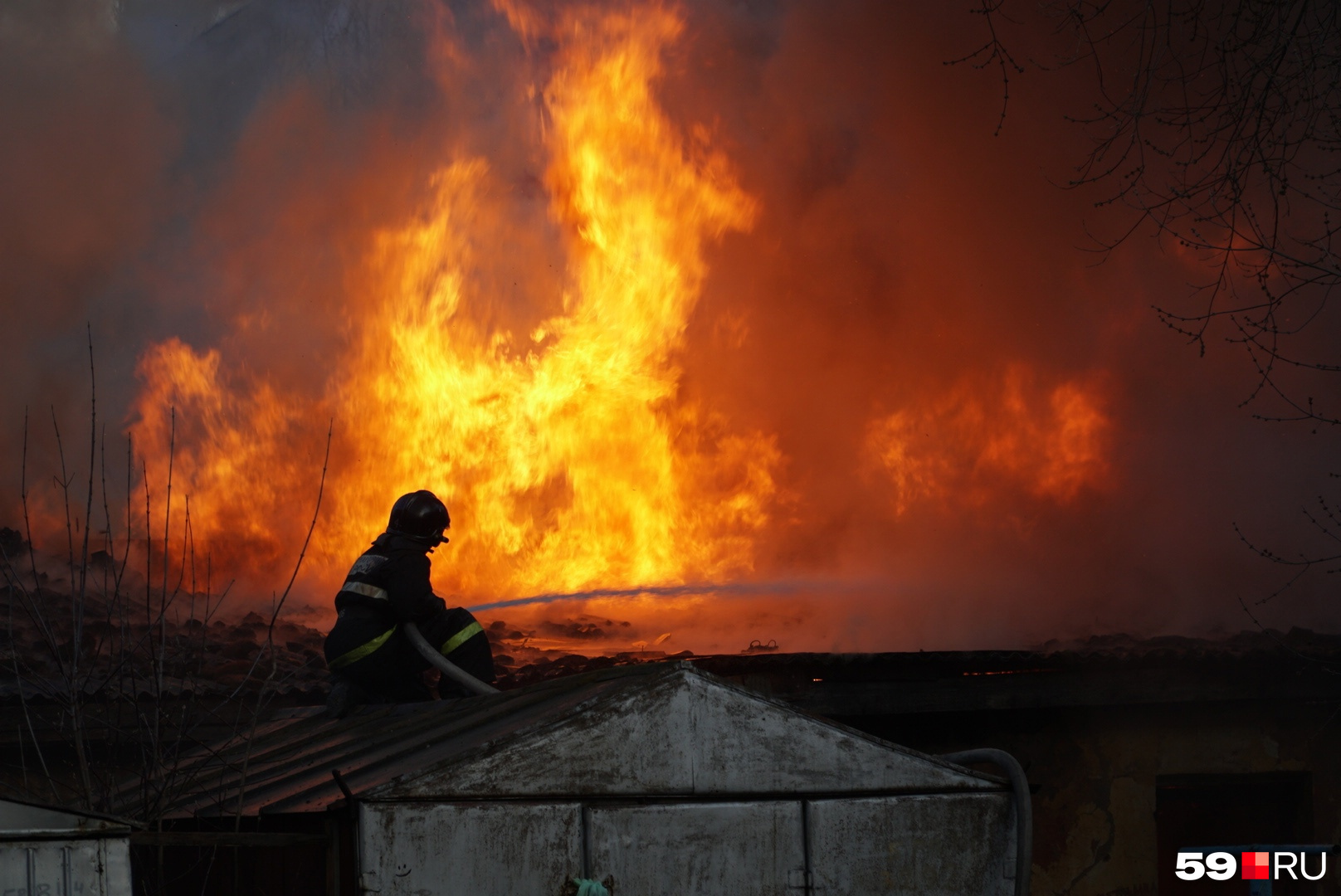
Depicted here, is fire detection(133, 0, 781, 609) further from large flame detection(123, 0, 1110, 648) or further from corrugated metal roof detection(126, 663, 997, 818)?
corrugated metal roof detection(126, 663, 997, 818)

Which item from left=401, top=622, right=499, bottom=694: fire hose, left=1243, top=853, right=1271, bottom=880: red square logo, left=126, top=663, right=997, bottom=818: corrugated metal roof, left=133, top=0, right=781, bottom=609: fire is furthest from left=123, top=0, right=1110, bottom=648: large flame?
left=1243, top=853, right=1271, bottom=880: red square logo

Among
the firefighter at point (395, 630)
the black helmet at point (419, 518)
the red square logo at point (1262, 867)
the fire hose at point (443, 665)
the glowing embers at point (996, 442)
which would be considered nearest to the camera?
Result: the red square logo at point (1262, 867)

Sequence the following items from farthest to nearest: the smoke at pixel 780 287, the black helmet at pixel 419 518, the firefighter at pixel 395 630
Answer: the smoke at pixel 780 287
the black helmet at pixel 419 518
the firefighter at pixel 395 630

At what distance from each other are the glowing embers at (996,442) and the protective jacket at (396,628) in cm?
830

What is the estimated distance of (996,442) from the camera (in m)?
14.6

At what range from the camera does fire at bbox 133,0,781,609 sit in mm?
13641

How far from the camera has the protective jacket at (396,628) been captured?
7246 mm

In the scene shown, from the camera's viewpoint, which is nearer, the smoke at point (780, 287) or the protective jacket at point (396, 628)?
the protective jacket at point (396, 628)

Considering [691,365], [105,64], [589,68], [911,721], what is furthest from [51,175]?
[911,721]

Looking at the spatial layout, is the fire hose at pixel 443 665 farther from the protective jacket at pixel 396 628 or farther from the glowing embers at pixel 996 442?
the glowing embers at pixel 996 442

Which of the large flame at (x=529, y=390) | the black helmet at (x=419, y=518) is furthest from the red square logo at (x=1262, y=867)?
the large flame at (x=529, y=390)

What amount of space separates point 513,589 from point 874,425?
455cm

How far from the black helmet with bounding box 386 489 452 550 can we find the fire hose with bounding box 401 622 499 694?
0.56 meters

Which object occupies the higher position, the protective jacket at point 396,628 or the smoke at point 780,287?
the smoke at point 780,287
